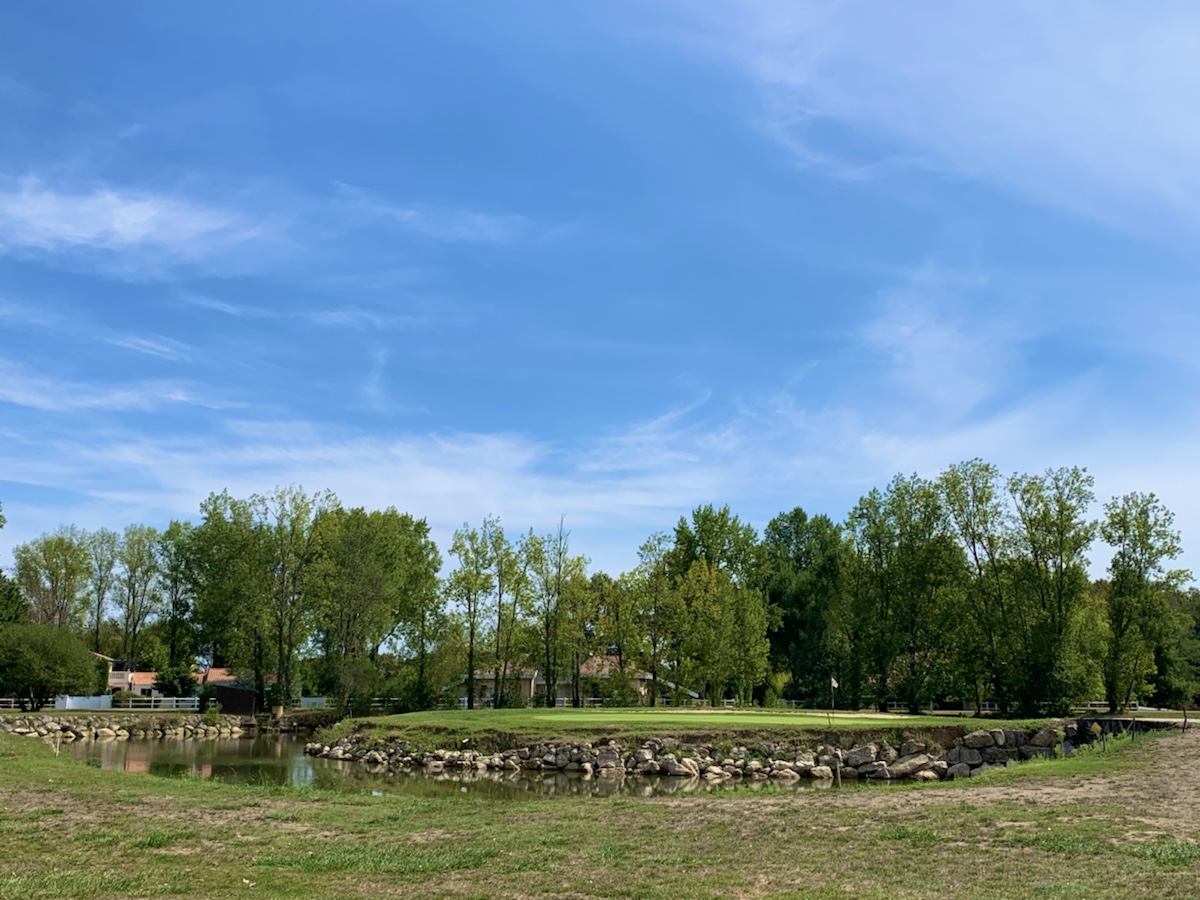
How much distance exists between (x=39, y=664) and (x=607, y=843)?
1957 inches

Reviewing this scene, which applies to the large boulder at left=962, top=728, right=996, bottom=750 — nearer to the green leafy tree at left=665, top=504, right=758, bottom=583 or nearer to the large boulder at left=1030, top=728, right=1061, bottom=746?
the large boulder at left=1030, top=728, right=1061, bottom=746

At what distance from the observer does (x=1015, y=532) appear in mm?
49781

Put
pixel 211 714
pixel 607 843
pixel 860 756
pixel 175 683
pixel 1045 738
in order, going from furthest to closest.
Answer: pixel 175 683 → pixel 211 714 → pixel 1045 738 → pixel 860 756 → pixel 607 843

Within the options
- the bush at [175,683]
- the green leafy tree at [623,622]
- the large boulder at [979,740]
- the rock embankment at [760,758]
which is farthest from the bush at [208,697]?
the large boulder at [979,740]

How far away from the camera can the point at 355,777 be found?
26.6 meters

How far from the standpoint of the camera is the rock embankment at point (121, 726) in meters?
42.8

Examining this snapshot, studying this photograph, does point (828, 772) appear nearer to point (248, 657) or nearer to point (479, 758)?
point (479, 758)

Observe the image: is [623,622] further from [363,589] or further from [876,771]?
[876,771]

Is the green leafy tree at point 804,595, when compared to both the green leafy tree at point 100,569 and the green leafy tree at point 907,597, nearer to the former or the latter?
the green leafy tree at point 907,597

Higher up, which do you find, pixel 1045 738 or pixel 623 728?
pixel 623 728

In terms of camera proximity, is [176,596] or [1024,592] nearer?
[1024,592]

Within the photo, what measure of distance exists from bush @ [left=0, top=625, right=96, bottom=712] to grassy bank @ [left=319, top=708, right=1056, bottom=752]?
22930 mm

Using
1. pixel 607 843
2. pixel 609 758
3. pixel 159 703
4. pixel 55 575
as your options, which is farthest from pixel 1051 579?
pixel 55 575

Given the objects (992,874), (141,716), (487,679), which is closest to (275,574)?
(141,716)
